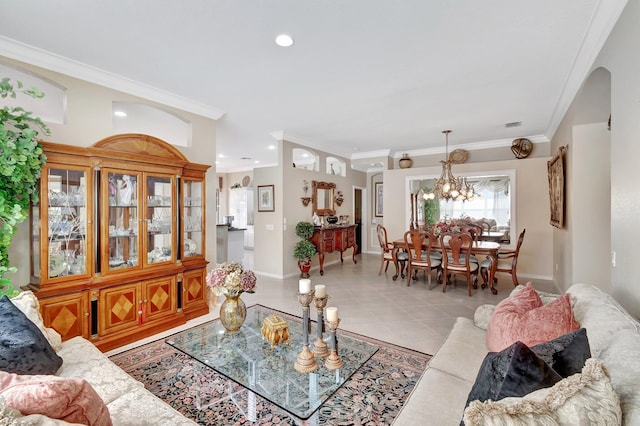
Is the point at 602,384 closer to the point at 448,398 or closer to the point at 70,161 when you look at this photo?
the point at 448,398

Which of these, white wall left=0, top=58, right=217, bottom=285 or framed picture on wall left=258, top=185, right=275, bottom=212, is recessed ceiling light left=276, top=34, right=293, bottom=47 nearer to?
white wall left=0, top=58, right=217, bottom=285

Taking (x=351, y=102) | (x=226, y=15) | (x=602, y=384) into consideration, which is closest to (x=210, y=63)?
(x=226, y=15)

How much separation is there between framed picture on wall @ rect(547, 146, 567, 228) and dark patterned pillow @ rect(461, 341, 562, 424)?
4.02 meters

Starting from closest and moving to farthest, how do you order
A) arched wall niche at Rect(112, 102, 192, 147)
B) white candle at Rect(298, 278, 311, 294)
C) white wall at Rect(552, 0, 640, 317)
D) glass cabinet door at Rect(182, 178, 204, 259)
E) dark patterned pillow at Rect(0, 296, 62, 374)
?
dark patterned pillow at Rect(0, 296, 62, 374) < white wall at Rect(552, 0, 640, 317) < white candle at Rect(298, 278, 311, 294) < glass cabinet door at Rect(182, 178, 204, 259) < arched wall niche at Rect(112, 102, 192, 147)

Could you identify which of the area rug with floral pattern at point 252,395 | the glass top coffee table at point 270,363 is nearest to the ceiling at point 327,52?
the glass top coffee table at point 270,363

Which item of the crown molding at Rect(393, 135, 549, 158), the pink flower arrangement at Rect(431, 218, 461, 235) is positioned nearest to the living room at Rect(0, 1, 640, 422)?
the crown molding at Rect(393, 135, 549, 158)

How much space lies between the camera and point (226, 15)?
2.11 meters

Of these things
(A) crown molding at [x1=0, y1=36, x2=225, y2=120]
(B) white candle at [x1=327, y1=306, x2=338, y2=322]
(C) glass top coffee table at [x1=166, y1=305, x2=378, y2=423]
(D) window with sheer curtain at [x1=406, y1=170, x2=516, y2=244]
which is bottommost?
(C) glass top coffee table at [x1=166, y1=305, x2=378, y2=423]

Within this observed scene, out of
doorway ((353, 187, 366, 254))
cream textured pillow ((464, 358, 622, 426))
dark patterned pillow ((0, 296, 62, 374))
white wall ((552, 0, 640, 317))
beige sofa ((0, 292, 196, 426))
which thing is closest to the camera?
cream textured pillow ((464, 358, 622, 426))

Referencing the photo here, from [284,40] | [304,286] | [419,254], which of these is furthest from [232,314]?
[419,254]

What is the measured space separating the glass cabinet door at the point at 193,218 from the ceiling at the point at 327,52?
1.05 metres

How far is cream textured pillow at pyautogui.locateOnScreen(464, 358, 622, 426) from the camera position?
79cm

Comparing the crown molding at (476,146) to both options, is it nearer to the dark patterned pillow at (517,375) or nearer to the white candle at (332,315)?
the white candle at (332,315)

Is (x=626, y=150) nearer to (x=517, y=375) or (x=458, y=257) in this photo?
(x=517, y=375)
